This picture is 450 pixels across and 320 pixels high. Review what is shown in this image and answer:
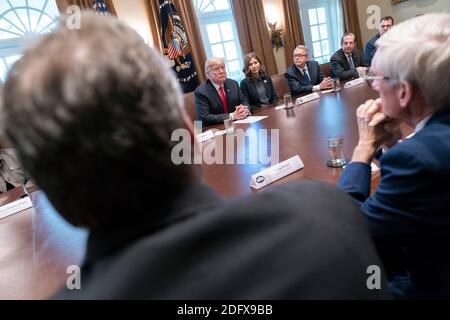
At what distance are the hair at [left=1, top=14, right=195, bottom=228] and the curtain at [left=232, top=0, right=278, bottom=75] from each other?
17.9 feet

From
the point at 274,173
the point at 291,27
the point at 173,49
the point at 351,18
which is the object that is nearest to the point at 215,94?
the point at 173,49

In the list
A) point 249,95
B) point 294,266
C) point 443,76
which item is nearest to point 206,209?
point 294,266

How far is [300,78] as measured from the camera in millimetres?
4207

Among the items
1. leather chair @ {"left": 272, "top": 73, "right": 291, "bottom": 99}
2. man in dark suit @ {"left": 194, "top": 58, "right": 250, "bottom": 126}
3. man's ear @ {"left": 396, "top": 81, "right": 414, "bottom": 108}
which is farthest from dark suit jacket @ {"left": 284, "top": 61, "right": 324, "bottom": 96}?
man's ear @ {"left": 396, "top": 81, "right": 414, "bottom": 108}

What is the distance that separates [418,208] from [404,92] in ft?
1.06

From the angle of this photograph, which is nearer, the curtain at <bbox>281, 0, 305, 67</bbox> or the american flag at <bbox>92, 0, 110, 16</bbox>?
the american flag at <bbox>92, 0, 110, 16</bbox>

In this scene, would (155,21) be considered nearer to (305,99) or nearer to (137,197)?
(305,99)

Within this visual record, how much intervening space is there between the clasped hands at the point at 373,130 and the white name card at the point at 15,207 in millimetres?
1580

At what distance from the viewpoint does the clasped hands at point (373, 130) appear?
40.4 inches

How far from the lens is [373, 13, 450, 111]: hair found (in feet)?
2.53

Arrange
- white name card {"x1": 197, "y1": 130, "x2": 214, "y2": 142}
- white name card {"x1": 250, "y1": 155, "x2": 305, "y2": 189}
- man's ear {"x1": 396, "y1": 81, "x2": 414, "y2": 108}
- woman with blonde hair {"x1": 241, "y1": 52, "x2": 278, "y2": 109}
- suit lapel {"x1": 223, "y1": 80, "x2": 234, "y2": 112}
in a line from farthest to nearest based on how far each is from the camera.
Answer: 1. woman with blonde hair {"x1": 241, "y1": 52, "x2": 278, "y2": 109}
2. suit lapel {"x1": 223, "y1": 80, "x2": 234, "y2": 112}
3. white name card {"x1": 197, "y1": 130, "x2": 214, "y2": 142}
4. white name card {"x1": 250, "y1": 155, "x2": 305, "y2": 189}
5. man's ear {"x1": 396, "y1": 81, "x2": 414, "y2": 108}

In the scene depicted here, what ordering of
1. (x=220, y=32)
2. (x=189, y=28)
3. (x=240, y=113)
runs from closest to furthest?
(x=240, y=113) < (x=189, y=28) < (x=220, y=32)

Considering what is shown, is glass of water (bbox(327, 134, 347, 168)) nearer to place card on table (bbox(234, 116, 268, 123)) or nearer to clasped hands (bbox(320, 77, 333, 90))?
place card on table (bbox(234, 116, 268, 123))

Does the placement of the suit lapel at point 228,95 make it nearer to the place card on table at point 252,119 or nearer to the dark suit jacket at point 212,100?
the dark suit jacket at point 212,100
